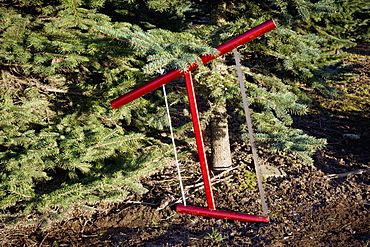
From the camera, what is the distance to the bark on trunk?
4.26 meters

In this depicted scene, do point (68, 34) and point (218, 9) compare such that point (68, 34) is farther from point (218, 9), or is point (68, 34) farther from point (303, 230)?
point (303, 230)

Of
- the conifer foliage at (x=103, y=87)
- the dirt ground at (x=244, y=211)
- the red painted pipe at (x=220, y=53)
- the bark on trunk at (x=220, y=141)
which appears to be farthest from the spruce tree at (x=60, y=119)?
the bark on trunk at (x=220, y=141)

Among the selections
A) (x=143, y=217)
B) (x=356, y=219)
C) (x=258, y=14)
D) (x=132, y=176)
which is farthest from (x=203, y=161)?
(x=258, y=14)

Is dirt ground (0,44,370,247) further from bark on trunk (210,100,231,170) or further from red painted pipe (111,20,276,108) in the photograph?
red painted pipe (111,20,276,108)

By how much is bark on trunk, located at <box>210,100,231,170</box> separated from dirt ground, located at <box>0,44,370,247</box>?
172 millimetres

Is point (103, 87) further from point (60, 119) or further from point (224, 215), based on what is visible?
point (224, 215)

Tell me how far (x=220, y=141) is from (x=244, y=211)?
3.76 feet

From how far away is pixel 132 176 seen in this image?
11.0ft

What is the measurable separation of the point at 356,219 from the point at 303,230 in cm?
61

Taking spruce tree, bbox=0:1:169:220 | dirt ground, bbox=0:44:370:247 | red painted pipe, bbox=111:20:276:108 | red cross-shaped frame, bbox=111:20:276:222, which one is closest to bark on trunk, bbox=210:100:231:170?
dirt ground, bbox=0:44:370:247

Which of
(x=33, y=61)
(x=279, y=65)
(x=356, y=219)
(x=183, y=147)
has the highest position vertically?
(x=33, y=61)

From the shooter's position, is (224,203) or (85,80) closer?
(224,203)

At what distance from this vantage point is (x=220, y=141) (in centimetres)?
440

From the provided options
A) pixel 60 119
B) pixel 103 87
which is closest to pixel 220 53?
pixel 103 87
